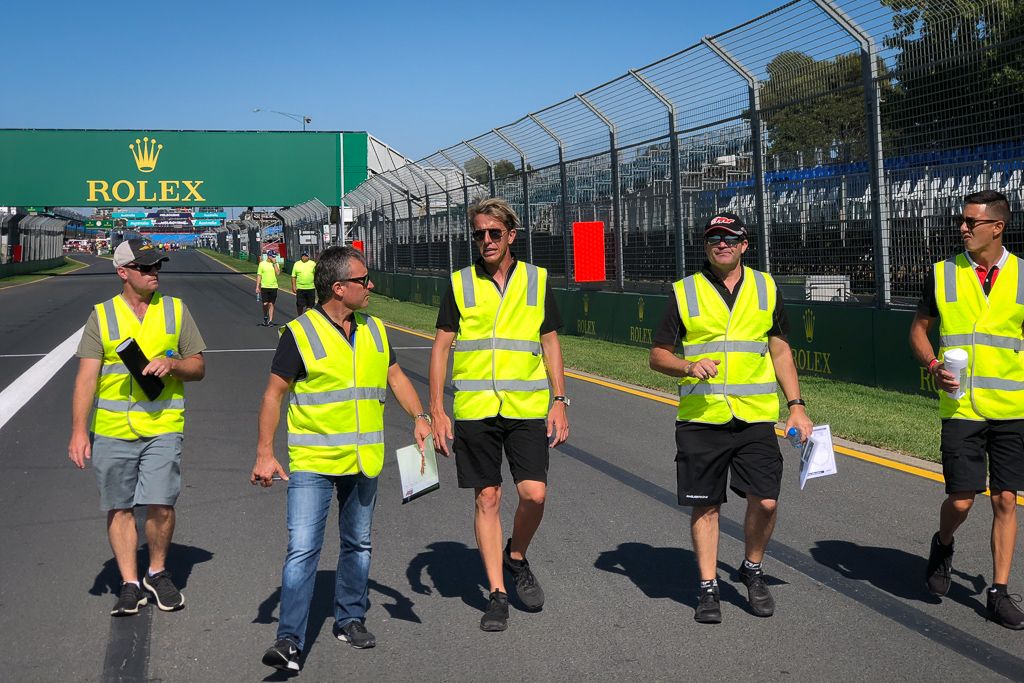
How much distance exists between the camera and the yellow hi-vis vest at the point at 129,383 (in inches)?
213

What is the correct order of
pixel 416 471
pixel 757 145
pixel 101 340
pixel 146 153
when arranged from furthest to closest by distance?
pixel 146 153, pixel 757 145, pixel 101 340, pixel 416 471

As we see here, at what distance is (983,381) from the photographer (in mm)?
5289

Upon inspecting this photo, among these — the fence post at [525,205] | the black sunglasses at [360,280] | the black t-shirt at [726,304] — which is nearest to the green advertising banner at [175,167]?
the fence post at [525,205]

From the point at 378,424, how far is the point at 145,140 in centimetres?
5239

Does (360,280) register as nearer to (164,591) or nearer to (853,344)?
(164,591)

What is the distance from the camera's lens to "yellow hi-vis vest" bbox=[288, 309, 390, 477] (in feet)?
15.6

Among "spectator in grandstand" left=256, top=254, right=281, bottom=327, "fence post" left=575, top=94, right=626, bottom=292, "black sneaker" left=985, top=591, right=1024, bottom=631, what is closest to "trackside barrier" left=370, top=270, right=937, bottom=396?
"fence post" left=575, top=94, right=626, bottom=292

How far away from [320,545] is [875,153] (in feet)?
31.5

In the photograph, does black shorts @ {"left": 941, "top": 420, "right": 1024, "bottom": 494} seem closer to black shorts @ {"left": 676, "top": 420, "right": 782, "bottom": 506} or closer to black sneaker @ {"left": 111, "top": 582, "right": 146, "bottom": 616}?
black shorts @ {"left": 676, "top": 420, "right": 782, "bottom": 506}

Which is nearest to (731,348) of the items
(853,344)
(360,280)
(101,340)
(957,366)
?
(957,366)

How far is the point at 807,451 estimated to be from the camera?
5.36 metres

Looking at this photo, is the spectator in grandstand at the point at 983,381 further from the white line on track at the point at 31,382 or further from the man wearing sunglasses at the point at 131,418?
the white line on track at the point at 31,382

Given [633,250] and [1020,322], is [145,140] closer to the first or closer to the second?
[633,250]

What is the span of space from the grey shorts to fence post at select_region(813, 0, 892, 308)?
357 inches
